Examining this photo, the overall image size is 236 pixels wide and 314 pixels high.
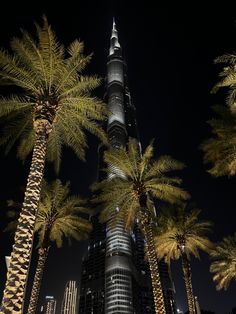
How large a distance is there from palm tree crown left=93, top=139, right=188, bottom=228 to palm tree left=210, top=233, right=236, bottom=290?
10.3m

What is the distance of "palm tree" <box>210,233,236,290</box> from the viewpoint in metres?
28.6

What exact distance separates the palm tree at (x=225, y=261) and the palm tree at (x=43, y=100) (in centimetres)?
1888

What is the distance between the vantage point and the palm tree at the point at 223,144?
1741cm

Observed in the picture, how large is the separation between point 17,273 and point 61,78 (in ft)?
31.3

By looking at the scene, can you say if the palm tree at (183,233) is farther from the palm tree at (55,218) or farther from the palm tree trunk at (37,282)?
the palm tree trunk at (37,282)

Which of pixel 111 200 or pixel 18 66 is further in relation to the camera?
pixel 111 200

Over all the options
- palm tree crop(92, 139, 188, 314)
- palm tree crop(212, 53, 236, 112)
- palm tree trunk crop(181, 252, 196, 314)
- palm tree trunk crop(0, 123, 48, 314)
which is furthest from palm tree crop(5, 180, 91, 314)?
palm tree crop(212, 53, 236, 112)

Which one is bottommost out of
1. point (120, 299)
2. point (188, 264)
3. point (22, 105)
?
point (188, 264)

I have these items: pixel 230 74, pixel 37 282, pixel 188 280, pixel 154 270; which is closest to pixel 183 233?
pixel 188 280

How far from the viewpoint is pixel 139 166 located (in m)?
22.2

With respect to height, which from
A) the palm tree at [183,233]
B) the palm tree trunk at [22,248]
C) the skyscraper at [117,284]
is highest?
the skyscraper at [117,284]

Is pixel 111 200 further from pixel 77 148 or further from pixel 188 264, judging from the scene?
pixel 188 264

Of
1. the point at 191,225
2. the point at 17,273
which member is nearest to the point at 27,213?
the point at 17,273

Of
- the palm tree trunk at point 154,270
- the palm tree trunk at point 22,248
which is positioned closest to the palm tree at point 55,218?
the palm tree trunk at point 154,270
